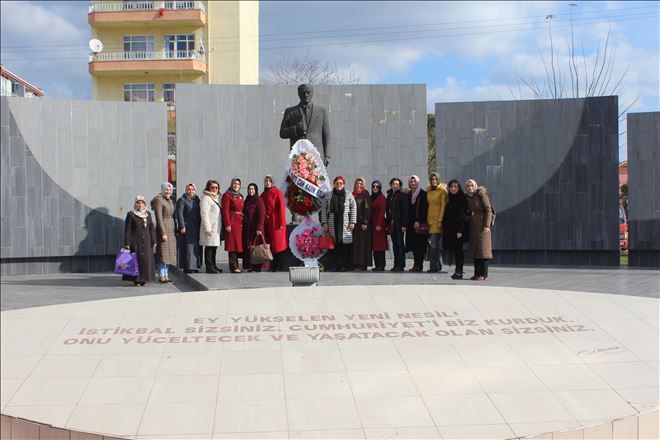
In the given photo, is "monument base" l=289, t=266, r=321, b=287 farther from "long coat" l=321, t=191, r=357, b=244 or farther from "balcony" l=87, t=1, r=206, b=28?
"balcony" l=87, t=1, r=206, b=28

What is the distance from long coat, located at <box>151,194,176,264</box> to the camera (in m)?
9.80

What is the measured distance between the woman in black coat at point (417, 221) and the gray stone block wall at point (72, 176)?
4689mm

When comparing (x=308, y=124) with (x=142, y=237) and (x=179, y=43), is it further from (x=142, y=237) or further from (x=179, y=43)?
(x=179, y=43)

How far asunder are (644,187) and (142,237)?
8.06 meters

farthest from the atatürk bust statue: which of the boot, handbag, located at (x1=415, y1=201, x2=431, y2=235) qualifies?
the boot

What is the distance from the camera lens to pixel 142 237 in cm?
931

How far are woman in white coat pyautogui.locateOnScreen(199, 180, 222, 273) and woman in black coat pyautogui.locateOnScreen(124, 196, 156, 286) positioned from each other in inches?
33.4

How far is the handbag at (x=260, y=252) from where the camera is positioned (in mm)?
10000

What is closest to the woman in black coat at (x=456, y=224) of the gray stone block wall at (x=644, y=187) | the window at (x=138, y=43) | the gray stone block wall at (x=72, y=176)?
the gray stone block wall at (x=644, y=187)

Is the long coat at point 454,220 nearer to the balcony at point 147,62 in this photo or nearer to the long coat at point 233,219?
the long coat at point 233,219

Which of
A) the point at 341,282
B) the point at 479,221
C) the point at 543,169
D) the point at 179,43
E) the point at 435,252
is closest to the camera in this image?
the point at 341,282

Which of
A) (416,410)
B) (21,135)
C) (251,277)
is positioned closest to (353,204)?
(251,277)

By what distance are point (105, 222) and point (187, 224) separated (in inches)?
105

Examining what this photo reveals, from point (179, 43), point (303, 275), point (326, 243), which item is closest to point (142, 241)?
point (326, 243)
